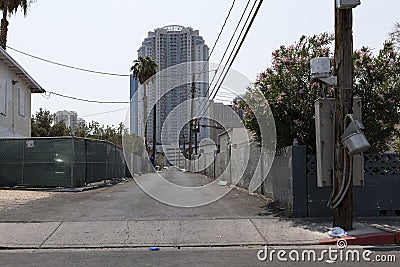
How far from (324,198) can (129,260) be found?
18.0ft

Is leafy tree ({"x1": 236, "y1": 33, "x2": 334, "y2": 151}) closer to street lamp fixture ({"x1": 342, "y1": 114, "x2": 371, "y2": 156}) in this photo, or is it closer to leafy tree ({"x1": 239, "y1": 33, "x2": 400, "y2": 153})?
leafy tree ({"x1": 239, "y1": 33, "x2": 400, "y2": 153})

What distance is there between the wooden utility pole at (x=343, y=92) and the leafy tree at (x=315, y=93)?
212 centimetres

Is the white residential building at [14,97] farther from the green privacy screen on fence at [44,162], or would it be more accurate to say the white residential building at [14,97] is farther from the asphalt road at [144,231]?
the asphalt road at [144,231]

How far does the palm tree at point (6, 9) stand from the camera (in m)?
31.3

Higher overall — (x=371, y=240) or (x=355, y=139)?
(x=355, y=139)

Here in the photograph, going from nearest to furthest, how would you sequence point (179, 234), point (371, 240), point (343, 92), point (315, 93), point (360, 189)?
point (371, 240), point (343, 92), point (179, 234), point (360, 189), point (315, 93)

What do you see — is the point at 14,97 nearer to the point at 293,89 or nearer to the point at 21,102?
the point at 21,102

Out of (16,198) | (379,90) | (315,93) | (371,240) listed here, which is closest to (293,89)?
(315,93)

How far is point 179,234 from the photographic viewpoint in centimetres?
1041

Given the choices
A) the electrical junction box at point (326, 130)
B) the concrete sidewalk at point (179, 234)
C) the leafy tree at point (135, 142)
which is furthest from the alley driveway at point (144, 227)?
the leafy tree at point (135, 142)

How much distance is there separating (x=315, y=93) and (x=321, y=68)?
238cm

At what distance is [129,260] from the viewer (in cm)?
826

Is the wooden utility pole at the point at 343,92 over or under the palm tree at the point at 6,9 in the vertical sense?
under

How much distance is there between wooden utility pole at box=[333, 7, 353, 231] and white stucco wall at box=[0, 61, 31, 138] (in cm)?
2124
